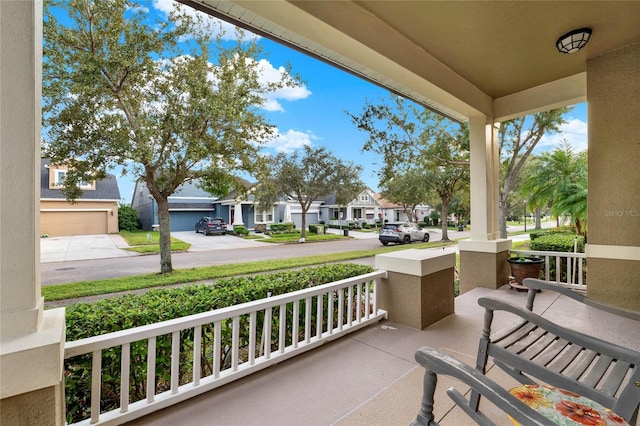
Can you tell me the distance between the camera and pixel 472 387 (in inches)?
34.6

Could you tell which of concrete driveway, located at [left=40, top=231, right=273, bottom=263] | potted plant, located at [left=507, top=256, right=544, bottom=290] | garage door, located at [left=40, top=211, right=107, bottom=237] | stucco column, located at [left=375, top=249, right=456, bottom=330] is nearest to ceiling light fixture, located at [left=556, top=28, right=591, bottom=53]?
stucco column, located at [left=375, top=249, right=456, bottom=330]

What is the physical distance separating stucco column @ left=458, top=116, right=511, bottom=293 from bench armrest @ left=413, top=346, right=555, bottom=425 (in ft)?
11.9

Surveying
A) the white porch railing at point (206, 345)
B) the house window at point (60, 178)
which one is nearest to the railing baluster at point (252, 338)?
the white porch railing at point (206, 345)

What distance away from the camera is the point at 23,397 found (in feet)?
3.13

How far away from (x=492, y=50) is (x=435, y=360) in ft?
10.3

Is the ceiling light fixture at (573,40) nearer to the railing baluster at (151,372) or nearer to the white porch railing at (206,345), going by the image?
the white porch railing at (206,345)

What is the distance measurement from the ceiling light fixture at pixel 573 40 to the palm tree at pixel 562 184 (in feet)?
11.7

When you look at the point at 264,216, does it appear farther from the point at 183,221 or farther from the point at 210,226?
the point at 210,226

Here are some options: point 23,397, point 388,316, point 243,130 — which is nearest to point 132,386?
point 23,397

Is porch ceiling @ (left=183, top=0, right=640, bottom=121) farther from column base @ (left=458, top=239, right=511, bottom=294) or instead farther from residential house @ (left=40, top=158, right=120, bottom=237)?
residential house @ (left=40, top=158, right=120, bottom=237)

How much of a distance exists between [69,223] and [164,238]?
1353 mm

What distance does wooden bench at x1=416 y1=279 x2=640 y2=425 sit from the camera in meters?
0.95

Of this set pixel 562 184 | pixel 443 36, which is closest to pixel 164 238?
pixel 443 36

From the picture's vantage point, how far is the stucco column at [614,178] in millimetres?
2881
